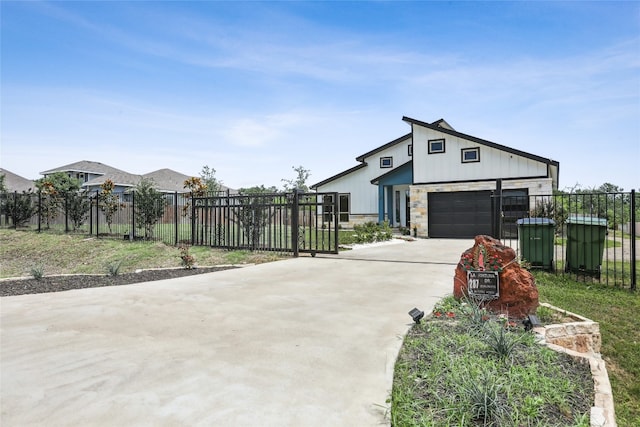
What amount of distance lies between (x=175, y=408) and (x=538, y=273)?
26.2 feet

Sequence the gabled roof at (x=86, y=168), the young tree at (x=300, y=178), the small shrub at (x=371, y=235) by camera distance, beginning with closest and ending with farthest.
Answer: the small shrub at (x=371, y=235), the gabled roof at (x=86, y=168), the young tree at (x=300, y=178)

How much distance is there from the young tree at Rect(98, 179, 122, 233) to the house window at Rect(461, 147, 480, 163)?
16.0 metres

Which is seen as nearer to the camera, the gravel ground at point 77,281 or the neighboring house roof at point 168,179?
the gravel ground at point 77,281

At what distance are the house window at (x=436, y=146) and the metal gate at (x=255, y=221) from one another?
A: 9.24 meters

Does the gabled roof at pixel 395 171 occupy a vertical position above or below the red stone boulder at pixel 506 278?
above

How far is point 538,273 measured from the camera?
24.8ft

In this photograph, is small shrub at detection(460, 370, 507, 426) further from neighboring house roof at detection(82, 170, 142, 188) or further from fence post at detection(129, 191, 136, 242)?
neighboring house roof at detection(82, 170, 142, 188)

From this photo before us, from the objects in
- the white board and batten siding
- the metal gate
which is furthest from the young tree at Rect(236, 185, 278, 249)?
the white board and batten siding

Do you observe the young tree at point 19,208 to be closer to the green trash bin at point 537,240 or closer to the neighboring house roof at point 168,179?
the neighboring house roof at point 168,179

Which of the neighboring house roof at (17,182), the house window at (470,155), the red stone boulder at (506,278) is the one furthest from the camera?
the neighboring house roof at (17,182)

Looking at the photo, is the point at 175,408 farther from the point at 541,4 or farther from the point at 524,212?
the point at 524,212

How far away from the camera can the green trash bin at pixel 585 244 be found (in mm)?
7094

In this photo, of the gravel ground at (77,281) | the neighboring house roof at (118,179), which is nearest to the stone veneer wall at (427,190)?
the gravel ground at (77,281)

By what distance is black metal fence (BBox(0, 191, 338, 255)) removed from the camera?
32.9ft
